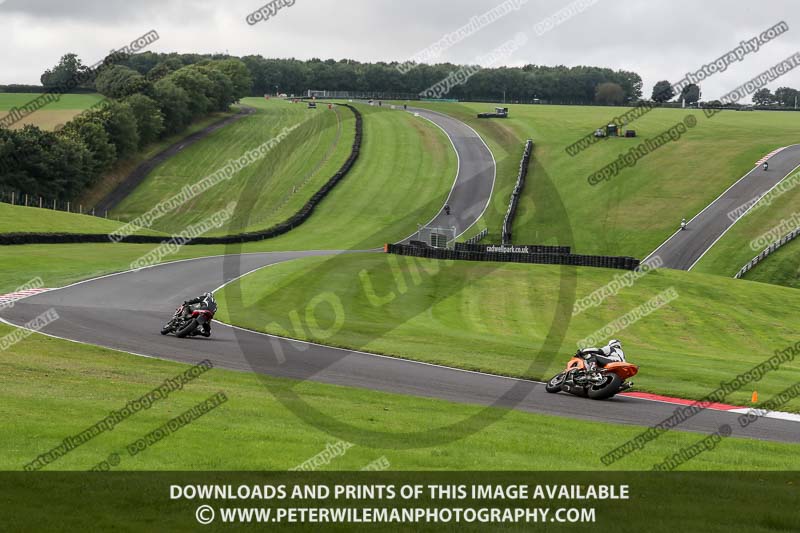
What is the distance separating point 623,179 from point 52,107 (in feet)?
331

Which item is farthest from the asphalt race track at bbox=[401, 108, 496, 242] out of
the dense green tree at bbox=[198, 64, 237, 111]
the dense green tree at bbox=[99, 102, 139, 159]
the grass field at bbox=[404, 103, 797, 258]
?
the dense green tree at bbox=[198, 64, 237, 111]

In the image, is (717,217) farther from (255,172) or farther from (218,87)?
(218,87)

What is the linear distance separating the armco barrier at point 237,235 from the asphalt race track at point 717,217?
30.4 meters

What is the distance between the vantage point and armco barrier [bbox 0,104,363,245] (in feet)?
176

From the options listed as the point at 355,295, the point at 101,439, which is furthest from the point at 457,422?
the point at 355,295

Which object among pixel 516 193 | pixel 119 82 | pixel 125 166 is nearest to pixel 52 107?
pixel 119 82

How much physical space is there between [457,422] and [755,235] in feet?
180

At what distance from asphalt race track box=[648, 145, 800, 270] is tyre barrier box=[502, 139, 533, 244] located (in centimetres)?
1203

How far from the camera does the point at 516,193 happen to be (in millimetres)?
79812

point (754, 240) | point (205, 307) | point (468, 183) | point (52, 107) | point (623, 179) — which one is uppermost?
point (52, 107)

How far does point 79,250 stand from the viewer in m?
53.1

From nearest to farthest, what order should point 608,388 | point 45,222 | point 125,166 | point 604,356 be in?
point 608,388 → point 604,356 → point 45,222 → point 125,166

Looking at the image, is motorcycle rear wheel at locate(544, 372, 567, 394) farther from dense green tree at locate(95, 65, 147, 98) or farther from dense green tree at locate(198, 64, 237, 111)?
dense green tree at locate(198, 64, 237, 111)
